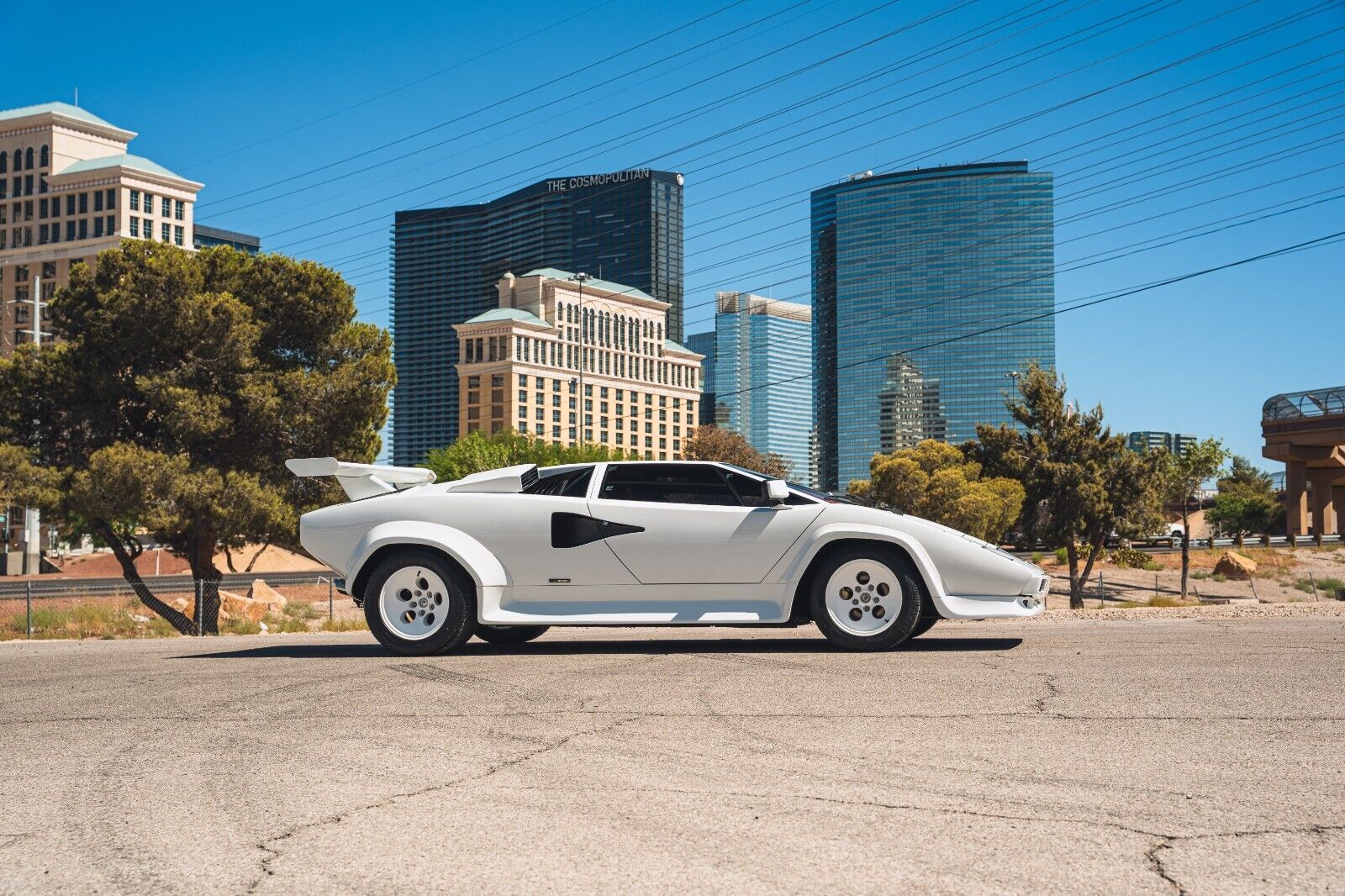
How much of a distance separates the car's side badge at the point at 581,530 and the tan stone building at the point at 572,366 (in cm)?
15857

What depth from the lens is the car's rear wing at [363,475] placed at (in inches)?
393

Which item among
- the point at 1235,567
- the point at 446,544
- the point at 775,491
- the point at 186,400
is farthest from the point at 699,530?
the point at 1235,567

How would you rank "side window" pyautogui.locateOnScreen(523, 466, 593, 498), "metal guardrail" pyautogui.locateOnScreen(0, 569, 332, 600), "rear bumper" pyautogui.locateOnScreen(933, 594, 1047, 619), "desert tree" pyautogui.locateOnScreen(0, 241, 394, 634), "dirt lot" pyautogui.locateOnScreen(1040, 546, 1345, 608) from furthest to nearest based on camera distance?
1. "dirt lot" pyautogui.locateOnScreen(1040, 546, 1345, 608)
2. "metal guardrail" pyautogui.locateOnScreen(0, 569, 332, 600)
3. "desert tree" pyautogui.locateOnScreen(0, 241, 394, 634)
4. "side window" pyautogui.locateOnScreen(523, 466, 593, 498)
5. "rear bumper" pyautogui.locateOnScreen(933, 594, 1047, 619)

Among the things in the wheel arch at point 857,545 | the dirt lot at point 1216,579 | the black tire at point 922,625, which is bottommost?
the dirt lot at point 1216,579

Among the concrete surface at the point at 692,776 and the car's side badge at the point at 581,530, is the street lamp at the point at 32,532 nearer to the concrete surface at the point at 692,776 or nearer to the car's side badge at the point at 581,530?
the car's side badge at the point at 581,530

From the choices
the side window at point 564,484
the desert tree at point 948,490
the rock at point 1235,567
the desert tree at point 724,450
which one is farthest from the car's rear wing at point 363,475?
the desert tree at point 724,450

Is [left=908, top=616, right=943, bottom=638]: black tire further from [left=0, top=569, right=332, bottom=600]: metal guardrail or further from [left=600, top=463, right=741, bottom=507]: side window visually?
[left=0, top=569, right=332, bottom=600]: metal guardrail

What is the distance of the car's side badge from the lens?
966 centimetres

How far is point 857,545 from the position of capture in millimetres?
9430

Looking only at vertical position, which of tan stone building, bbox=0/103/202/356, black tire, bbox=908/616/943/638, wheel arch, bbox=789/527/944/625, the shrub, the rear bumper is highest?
tan stone building, bbox=0/103/202/356

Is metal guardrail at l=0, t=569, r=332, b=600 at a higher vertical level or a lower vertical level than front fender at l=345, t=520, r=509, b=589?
lower

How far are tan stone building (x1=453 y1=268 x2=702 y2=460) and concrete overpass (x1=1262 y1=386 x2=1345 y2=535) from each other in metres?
96.5

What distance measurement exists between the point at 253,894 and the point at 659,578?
6050mm

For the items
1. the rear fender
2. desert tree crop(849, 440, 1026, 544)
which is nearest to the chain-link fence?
the rear fender
